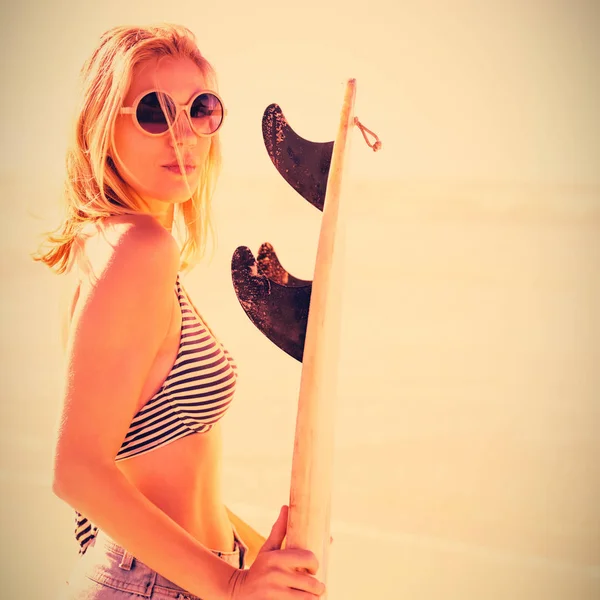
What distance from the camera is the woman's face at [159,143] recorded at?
105 centimetres

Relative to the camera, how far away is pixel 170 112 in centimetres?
105

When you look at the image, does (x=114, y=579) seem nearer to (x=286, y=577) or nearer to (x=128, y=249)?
(x=286, y=577)

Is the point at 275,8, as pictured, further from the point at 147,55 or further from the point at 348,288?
the point at 147,55

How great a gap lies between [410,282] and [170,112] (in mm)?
4312

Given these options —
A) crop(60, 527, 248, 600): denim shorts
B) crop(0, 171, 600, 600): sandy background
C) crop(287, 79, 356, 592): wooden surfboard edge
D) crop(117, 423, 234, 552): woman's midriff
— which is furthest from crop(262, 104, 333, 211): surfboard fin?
crop(0, 171, 600, 600): sandy background

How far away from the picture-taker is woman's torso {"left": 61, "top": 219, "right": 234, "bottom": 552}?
975 millimetres

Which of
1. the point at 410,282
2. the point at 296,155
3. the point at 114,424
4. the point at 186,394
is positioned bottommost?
the point at 114,424

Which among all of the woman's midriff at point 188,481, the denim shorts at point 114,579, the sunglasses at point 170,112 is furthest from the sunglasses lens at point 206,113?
the denim shorts at point 114,579

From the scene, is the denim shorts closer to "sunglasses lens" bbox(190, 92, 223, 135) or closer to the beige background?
"sunglasses lens" bbox(190, 92, 223, 135)

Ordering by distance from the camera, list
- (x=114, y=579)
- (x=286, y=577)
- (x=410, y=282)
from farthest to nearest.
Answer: (x=410, y=282) < (x=114, y=579) < (x=286, y=577)

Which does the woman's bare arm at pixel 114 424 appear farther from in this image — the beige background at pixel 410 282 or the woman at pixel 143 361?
the beige background at pixel 410 282

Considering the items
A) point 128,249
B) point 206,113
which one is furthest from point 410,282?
point 128,249

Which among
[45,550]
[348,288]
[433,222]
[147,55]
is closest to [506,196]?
[433,222]

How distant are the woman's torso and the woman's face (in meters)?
0.17
